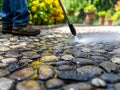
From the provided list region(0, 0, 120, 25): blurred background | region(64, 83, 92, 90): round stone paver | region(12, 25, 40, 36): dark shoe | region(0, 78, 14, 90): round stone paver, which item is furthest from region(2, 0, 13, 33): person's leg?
region(64, 83, 92, 90): round stone paver

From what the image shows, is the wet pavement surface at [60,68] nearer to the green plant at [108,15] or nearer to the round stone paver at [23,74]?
the round stone paver at [23,74]

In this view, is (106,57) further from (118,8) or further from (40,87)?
(118,8)

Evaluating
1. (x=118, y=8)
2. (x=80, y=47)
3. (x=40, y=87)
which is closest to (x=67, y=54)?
(x=80, y=47)

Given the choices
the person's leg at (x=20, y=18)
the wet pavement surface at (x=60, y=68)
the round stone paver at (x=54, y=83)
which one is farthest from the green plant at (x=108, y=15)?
the round stone paver at (x=54, y=83)

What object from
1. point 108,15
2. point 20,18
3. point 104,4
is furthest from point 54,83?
point 104,4

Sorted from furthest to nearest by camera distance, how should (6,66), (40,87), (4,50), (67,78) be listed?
(4,50) → (6,66) → (67,78) → (40,87)

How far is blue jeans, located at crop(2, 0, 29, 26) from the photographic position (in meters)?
3.00

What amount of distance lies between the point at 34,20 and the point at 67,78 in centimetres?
353

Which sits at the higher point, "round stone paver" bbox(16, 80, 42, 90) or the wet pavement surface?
"round stone paver" bbox(16, 80, 42, 90)

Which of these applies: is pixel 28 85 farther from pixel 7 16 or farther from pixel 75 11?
pixel 75 11

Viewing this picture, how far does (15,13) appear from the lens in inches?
121

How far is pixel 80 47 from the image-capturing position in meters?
2.38

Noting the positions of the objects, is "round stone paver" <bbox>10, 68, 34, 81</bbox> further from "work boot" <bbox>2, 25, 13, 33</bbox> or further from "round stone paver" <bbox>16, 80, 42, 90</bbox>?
"work boot" <bbox>2, 25, 13, 33</bbox>

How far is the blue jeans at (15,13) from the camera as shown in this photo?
3.00 meters
